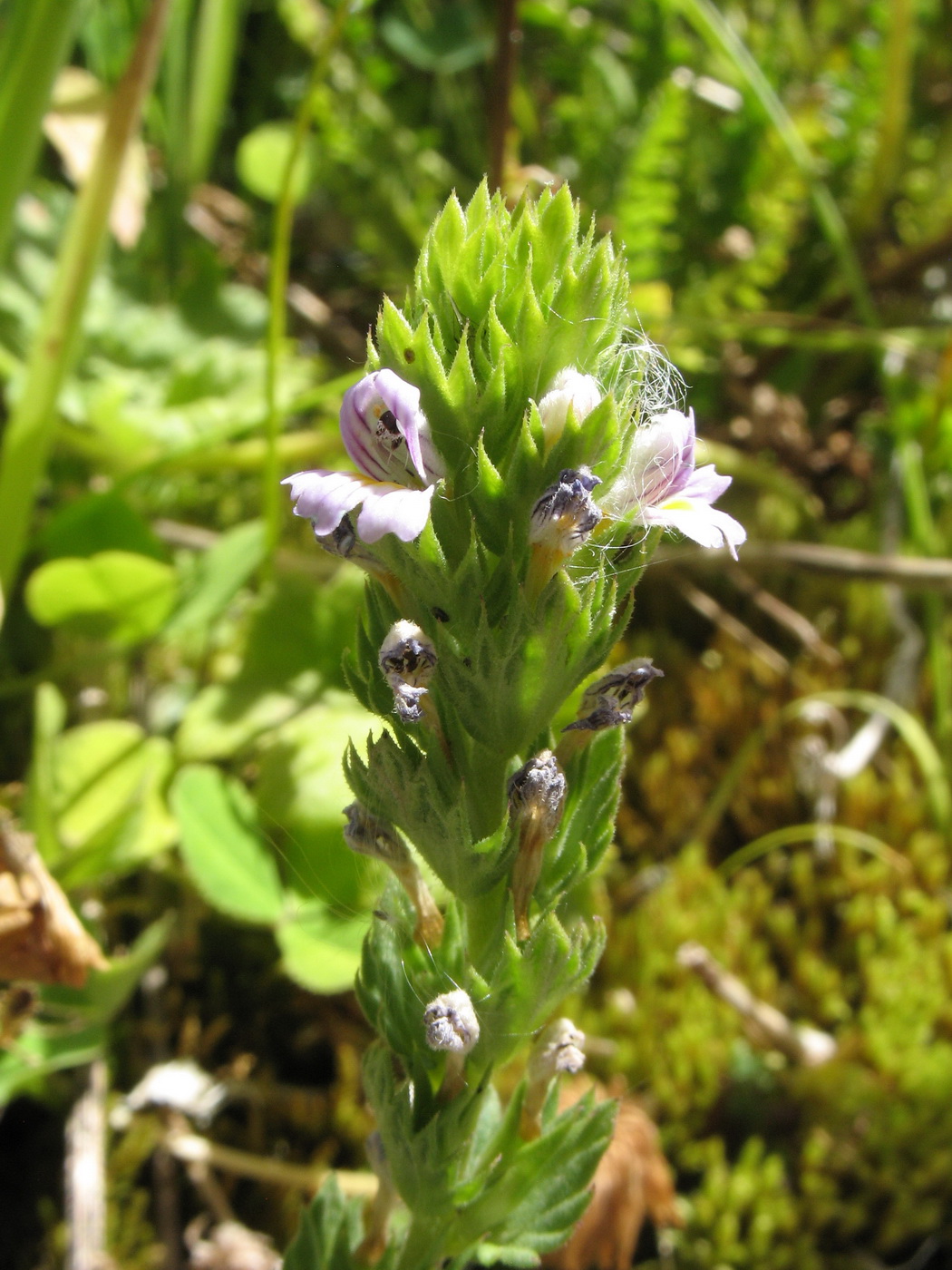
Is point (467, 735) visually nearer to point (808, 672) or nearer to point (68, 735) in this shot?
point (68, 735)

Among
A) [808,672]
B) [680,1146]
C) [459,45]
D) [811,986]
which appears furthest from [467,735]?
[459,45]

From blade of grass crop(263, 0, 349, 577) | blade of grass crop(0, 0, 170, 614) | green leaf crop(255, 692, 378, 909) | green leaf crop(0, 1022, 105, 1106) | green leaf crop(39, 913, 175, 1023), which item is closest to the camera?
green leaf crop(0, 1022, 105, 1106)

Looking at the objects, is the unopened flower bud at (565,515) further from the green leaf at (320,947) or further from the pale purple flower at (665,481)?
the green leaf at (320,947)

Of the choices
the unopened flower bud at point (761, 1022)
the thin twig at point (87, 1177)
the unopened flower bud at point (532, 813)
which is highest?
the unopened flower bud at point (532, 813)

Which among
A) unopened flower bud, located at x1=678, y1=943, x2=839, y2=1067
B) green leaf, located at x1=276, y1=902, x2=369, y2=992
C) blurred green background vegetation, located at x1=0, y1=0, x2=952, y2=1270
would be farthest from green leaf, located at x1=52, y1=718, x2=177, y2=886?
unopened flower bud, located at x1=678, y1=943, x2=839, y2=1067

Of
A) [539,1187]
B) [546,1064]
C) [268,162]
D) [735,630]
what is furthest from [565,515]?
[268,162]

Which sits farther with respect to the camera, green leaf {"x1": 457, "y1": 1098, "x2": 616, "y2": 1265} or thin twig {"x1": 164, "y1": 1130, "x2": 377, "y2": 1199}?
thin twig {"x1": 164, "y1": 1130, "x2": 377, "y2": 1199}

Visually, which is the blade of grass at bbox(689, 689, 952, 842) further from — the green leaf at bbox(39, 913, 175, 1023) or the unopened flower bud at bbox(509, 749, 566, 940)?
the unopened flower bud at bbox(509, 749, 566, 940)

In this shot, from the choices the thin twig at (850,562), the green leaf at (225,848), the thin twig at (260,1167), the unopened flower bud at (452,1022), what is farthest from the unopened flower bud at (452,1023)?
the thin twig at (850,562)
